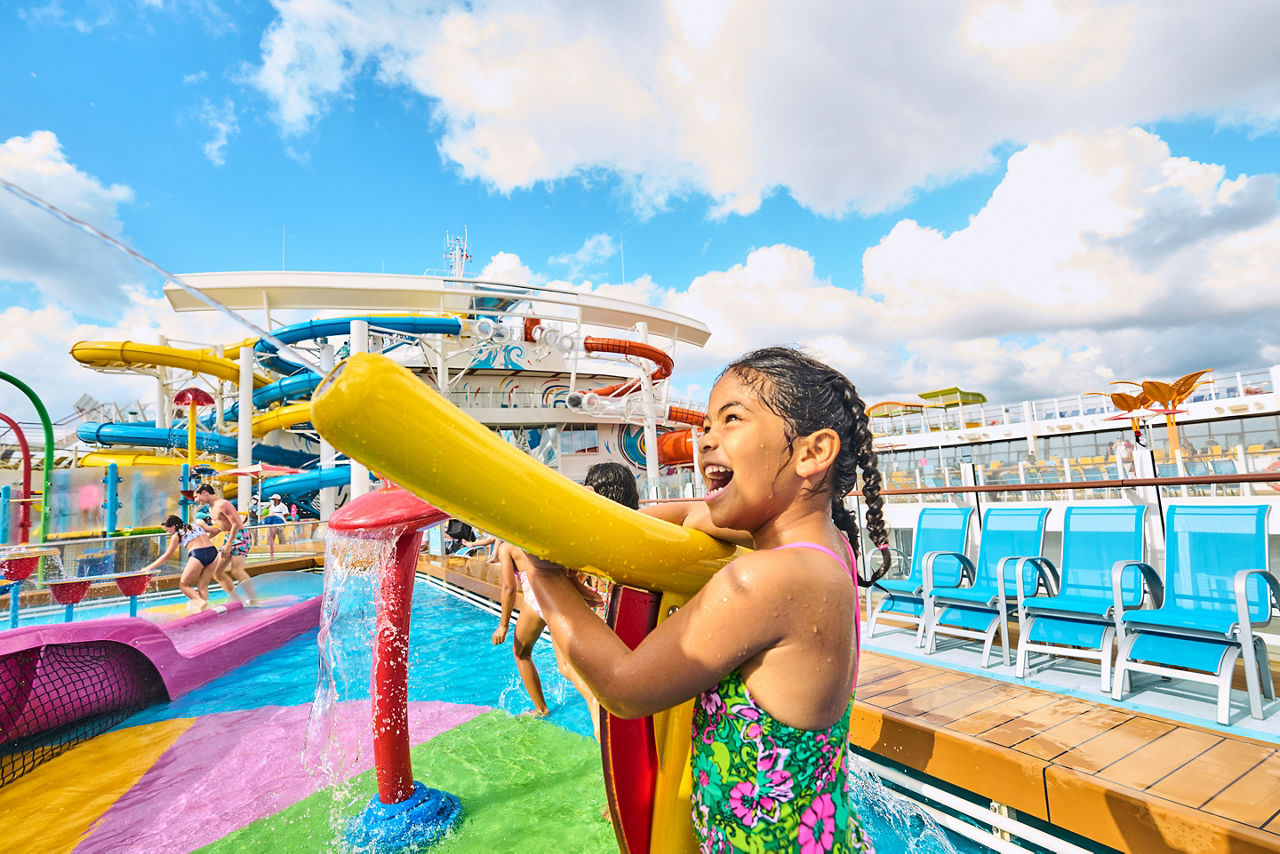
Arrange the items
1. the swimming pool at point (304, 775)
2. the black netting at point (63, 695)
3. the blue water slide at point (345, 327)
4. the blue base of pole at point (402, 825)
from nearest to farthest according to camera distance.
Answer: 1. the blue base of pole at point (402, 825)
2. the swimming pool at point (304, 775)
3. the black netting at point (63, 695)
4. the blue water slide at point (345, 327)

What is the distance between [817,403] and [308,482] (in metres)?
18.8

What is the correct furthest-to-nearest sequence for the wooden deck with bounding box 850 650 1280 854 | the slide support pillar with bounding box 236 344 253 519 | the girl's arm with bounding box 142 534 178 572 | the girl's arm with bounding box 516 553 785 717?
the slide support pillar with bounding box 236 344 253 519 < the girl's arm with bounding box 142 534 178 572 < the wooden deck with bounding box 850 650 1280 854 < the girl's arm with bounding box 516 553 785 717

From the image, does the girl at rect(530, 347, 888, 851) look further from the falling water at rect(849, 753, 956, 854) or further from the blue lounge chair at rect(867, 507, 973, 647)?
the blue lounge chair at rect(867, 507, 973, 647)

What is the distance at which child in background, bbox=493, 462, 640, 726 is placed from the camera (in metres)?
1.47

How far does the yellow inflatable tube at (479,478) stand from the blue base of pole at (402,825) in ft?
7.43

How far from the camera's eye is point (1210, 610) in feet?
10.5

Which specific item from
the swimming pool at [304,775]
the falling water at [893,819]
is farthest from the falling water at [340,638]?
the falling water at [893,819]

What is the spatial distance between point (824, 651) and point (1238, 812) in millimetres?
1994

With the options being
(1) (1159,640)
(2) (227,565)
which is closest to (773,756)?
(1) (1159,640)

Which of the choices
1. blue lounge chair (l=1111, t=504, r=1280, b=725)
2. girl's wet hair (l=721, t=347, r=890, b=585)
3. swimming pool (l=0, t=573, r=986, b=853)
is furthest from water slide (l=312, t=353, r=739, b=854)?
blue lounge chair (l=1111, t=504, r=1280, b=725)

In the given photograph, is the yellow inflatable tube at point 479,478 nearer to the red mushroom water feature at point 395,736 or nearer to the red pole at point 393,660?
the red mushroom water feature at point 395,736

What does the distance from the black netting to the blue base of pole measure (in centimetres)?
278

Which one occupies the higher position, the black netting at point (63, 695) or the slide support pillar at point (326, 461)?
the slide support pillar at point (326, 461)

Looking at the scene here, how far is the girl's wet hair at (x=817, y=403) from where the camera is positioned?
3.43ft
